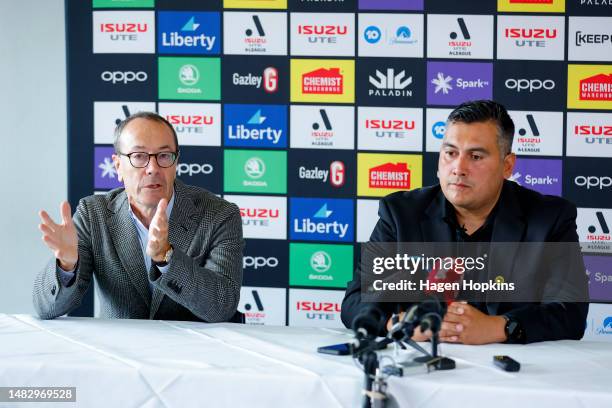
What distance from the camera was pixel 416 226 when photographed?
7.31 ft

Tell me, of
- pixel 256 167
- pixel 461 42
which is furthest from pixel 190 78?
pixel 461 42

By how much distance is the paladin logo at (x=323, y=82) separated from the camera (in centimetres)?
351

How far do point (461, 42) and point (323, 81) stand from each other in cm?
71

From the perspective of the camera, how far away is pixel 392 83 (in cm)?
348

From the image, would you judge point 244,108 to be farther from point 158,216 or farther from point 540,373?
point 540,373

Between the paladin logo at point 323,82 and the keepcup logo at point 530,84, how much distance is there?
33.3 inches

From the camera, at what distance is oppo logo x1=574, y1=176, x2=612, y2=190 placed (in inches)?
134

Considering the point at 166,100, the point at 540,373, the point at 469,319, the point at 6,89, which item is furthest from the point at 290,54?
the point at 540,373

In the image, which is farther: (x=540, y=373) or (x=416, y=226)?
(x=416, y=226)

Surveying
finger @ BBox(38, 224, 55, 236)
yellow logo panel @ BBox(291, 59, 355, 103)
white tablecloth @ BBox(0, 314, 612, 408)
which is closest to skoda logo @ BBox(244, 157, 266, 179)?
yellow logo panel @ BBox(291, 59, 355, 103)

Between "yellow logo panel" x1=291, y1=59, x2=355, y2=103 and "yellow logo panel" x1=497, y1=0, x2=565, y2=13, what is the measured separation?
79 centimetres

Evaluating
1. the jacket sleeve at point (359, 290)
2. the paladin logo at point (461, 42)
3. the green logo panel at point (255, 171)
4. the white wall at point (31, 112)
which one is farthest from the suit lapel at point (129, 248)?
the paladin logo at point (461, 42)

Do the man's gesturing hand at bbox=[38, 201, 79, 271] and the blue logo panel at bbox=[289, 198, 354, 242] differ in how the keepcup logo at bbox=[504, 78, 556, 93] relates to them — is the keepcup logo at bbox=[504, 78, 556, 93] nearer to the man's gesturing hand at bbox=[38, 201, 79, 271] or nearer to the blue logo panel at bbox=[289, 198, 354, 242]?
the blue logo panel at bbox=[289, 198, 354, 242]

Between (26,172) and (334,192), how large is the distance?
170 centimetres
